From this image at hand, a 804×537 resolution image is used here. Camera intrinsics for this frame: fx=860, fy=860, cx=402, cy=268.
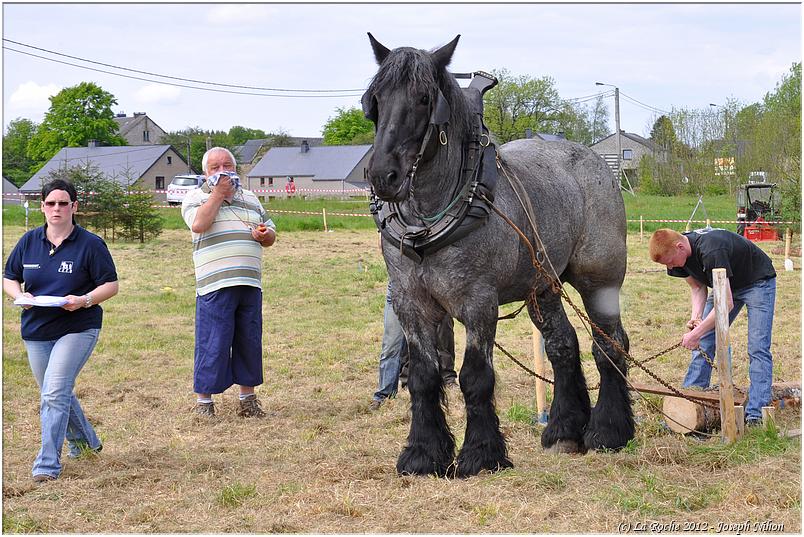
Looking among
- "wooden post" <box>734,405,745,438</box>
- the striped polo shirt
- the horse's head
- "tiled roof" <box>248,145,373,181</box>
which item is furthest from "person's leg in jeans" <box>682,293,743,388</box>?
"tiled roof" <box>248,145,373,181</box>

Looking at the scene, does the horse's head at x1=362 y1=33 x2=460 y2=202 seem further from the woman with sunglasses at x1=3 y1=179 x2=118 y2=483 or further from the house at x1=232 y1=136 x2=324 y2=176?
the house at x1=232 y1=136 x2=324 y2=176

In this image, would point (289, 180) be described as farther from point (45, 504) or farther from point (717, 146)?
point (45, 504)

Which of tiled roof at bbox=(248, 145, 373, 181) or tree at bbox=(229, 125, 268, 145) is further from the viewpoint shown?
tree at bbox=(229, 125, 268, 145)

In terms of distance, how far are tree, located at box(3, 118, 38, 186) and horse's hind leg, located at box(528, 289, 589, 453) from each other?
6627 cm

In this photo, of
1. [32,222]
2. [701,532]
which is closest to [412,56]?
[701,532]

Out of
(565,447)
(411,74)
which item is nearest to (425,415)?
(565,447)

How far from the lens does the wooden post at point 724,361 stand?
19.0 feet

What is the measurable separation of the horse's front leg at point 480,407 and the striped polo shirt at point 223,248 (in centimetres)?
254

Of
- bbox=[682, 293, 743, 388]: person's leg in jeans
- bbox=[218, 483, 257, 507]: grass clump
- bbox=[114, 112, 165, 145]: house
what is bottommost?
bbox=[218, 483, 257, 507]: grass clump

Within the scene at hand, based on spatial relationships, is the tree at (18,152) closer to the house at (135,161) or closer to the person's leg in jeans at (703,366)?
the house at (135,161)

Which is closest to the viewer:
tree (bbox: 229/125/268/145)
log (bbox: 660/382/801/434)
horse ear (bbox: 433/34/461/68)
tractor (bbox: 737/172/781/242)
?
horse ear (bbox: 433/34/461/68)

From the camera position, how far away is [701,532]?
4219 mm

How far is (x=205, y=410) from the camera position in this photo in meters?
7.18

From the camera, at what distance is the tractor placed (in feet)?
82.9
